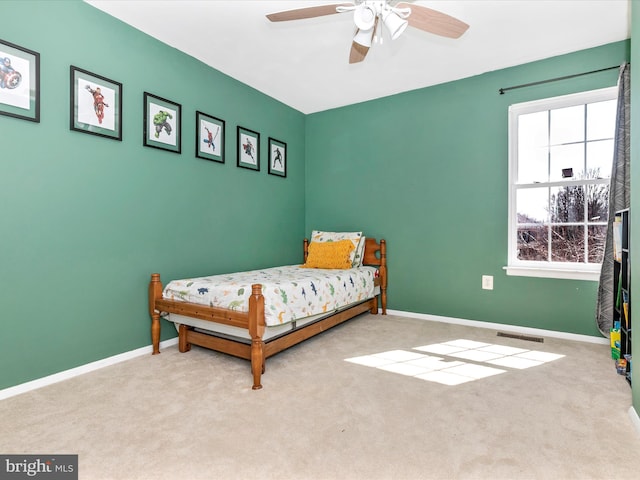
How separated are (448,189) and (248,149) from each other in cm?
218

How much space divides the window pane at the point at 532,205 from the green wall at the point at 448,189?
6.5 inches

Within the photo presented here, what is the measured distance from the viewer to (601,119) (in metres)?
2.87

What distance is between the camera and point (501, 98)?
10.5 feet

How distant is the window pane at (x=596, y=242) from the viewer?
287cm

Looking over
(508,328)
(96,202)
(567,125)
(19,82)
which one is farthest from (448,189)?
(19,82)

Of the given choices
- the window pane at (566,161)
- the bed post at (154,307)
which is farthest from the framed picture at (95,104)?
the window pane at (566,161)

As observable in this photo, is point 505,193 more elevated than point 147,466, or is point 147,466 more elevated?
point 505,193

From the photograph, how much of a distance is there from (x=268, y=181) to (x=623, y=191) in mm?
3227

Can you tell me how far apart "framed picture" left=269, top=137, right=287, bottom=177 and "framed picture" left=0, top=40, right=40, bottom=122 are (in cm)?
218

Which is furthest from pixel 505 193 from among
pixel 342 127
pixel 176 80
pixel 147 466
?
pixel 147 466

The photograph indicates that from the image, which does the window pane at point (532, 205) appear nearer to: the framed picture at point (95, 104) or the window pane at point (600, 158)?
the window pane at point (600, 158)

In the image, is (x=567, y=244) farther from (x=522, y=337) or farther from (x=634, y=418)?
(x=634, y=418)

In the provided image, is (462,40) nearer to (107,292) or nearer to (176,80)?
(176,80)

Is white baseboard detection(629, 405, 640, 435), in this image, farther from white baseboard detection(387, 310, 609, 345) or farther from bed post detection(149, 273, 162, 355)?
bed post detection(149, 273, 162, 355)
